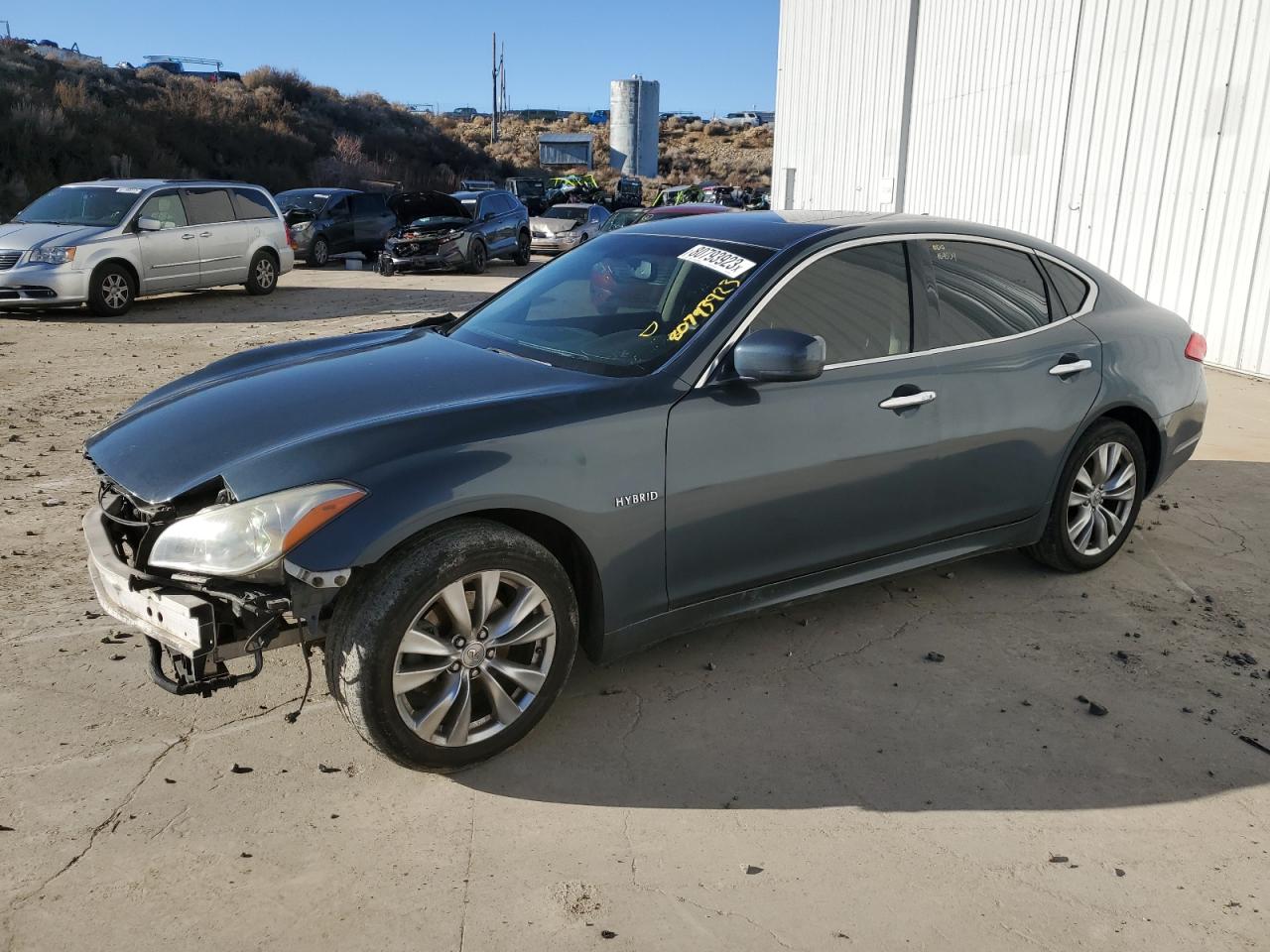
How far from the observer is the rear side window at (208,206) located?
14.3 meters

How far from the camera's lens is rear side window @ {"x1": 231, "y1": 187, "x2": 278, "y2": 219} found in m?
15.1

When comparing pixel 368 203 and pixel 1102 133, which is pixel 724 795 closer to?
pixel 1102 133

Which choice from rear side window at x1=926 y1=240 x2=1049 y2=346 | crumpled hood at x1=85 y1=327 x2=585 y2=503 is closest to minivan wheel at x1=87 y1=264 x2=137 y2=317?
crumpled hood at x1=85 y1=327 x2=585 y2=503

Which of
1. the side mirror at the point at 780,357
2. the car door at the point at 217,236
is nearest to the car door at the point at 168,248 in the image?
the car door at the point at 217,236

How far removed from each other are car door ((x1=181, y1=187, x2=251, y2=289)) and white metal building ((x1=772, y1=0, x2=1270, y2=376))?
35.3 feet

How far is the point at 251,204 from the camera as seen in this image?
1530 cm

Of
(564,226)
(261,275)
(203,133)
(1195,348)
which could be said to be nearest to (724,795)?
(1195,348)

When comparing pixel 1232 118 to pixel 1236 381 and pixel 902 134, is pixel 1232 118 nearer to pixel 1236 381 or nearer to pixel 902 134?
pixel 1236 381

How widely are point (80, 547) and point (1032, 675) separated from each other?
14.4 ft

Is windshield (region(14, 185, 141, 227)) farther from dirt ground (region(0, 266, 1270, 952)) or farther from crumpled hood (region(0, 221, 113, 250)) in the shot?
dirt ground (region(0, 266, 1270, 952))

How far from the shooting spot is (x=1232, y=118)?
34.2ft

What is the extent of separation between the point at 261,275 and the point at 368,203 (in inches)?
284

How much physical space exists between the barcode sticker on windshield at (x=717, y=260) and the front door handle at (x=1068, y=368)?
153 centimetres

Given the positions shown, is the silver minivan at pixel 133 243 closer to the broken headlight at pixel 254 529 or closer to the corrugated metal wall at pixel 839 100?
the broken headlight at pixel 254 529
